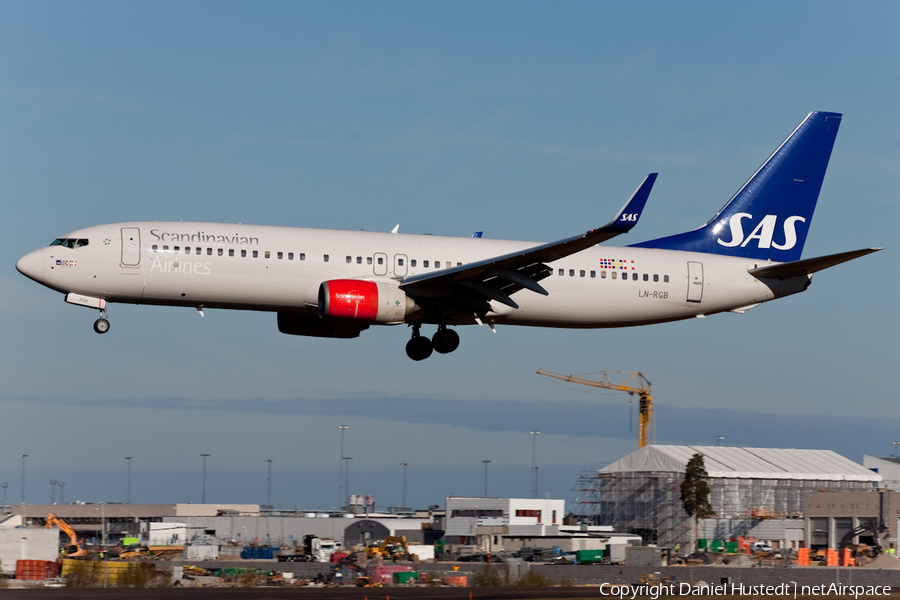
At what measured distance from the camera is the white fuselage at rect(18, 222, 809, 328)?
35.8 m

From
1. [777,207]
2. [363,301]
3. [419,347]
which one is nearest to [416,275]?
[363,301]

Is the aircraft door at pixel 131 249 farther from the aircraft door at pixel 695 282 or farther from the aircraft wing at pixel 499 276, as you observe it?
the aircraft door at pixel 695 282

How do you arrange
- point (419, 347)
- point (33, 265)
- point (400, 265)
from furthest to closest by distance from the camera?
point (419, 347)
point (400, 265)
point (33, 265)

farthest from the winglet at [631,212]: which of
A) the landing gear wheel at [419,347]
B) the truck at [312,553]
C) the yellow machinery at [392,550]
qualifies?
the truck at [312,553]

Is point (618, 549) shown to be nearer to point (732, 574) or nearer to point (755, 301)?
point (732, 574)

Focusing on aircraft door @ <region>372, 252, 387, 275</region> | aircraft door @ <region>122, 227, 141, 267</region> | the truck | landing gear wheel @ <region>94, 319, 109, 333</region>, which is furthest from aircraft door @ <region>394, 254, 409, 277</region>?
the truck

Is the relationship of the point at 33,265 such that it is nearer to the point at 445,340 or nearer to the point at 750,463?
the point at 445,340

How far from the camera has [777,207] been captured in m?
46.3

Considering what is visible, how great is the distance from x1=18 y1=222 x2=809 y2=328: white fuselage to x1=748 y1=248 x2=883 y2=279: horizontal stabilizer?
2.31m

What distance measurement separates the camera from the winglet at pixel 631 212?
31983 mm

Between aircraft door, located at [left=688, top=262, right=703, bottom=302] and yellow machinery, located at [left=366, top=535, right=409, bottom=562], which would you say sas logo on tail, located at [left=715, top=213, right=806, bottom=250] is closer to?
aircraft door, located at [left=688, top=262, right=703, bottom=302]

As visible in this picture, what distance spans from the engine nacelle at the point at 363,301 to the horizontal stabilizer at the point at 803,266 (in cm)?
1466

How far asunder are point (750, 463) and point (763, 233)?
60.1 m

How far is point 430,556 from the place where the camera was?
71.2 meters
